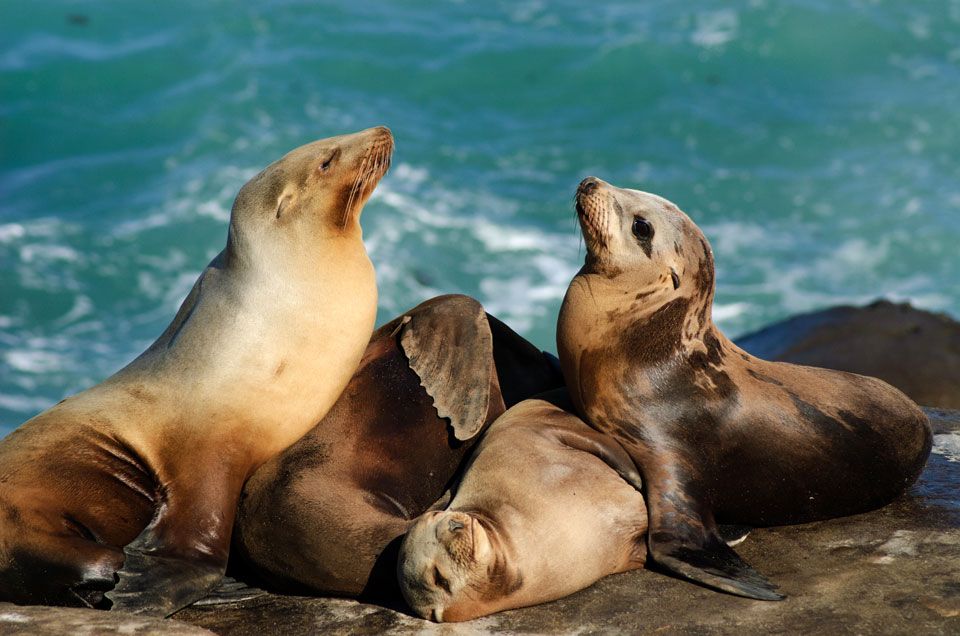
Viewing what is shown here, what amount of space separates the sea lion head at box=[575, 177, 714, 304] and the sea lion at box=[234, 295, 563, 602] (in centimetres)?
70

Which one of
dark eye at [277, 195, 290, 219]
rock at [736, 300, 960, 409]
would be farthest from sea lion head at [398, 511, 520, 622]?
rock at [736, 300, 960, 409]

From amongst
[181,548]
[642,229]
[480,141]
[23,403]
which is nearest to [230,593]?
[181,548]

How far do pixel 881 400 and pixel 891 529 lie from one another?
630mm

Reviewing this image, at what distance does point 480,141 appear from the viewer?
19.5 meters

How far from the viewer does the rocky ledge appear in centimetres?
460

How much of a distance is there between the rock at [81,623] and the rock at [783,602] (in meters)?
0.40

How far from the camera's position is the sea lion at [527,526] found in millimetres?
4723

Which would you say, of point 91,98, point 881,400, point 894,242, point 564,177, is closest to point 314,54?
point 91,98

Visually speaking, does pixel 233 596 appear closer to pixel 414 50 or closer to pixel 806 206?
pixel 806 206

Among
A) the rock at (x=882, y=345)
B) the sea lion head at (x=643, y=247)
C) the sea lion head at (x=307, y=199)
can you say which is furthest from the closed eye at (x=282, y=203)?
the rock at (x=882, y=345)

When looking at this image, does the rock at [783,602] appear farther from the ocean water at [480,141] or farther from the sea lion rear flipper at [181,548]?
the ocean water at [480,141]

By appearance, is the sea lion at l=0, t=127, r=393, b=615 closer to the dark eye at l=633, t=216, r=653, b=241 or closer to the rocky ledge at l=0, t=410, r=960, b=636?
the rocky ledge at l=0, t=410, r=960, b=636

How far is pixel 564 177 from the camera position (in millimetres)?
18422

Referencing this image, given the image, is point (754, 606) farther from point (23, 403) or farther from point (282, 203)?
point (23, 403)
